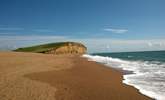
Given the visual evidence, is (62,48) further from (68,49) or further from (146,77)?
(146,77)

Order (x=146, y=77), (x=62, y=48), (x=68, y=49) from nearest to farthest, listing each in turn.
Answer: (x=146, y=77)
(x=62, y=48)
(x=68, y=49)

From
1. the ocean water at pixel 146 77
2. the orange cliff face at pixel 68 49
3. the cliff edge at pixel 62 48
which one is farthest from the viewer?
the orange cliff face at pixel 68 49

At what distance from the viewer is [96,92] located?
33.6 ft

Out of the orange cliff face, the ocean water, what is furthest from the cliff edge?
the ocean water

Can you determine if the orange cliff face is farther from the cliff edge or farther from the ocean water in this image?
the ocean water

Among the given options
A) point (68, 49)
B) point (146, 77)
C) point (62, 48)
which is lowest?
point (146, 77)

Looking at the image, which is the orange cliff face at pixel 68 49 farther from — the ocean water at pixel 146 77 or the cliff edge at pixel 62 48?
the ocean water at pixel 146 77

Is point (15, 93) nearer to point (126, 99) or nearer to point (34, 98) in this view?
point (34, 98)

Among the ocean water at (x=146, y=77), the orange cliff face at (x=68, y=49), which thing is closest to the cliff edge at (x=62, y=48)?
the orange cliff face at (x=68, y=49)

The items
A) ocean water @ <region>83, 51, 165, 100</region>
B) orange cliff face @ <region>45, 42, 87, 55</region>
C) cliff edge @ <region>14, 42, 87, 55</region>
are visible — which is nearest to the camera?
ocean water @ <region>83, 51, 165, 100</region>

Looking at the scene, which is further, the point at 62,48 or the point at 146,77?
the point at 62,48

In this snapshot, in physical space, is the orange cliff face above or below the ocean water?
above

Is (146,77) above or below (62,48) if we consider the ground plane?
below

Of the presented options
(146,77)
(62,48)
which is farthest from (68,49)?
(146,77)
